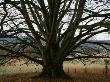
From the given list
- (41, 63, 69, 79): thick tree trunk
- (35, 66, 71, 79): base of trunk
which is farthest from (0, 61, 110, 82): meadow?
(41, 63, 69, 79): thick tree trunk

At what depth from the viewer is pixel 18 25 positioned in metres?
22.4

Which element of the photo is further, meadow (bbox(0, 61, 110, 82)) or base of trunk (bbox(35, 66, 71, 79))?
base of trunk (bbox(35, 66, 71, 79))

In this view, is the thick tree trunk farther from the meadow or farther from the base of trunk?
the meadow

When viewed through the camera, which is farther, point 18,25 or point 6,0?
point 18,25

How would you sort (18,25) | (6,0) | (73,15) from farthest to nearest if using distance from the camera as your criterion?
(18,25), (73,15), (6,0)

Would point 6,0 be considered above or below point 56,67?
above

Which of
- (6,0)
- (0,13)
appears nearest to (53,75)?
(0,13)

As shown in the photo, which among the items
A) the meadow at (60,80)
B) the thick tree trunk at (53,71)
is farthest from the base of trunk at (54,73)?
the meadow at (60,80)

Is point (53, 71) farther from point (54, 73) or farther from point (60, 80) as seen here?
point (60, 80)

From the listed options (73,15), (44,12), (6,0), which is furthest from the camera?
(73,15)

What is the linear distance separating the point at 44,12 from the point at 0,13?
2.57 metres

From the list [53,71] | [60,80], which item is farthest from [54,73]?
[60,80]

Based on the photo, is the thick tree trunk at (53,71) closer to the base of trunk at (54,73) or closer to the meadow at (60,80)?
the base of trunk at (54,73)

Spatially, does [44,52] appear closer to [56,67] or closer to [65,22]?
[56,67]
